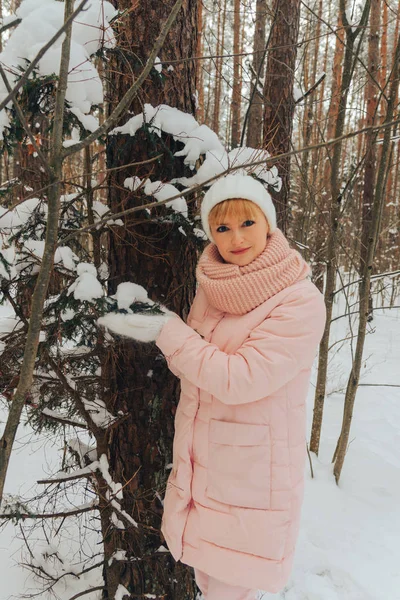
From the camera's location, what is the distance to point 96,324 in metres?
1.65

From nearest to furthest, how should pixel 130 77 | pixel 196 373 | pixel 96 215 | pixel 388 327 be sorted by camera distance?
1. pixel 196 373
2. pixel 130 77
3. pixel 96 215
4. pixel 388 327

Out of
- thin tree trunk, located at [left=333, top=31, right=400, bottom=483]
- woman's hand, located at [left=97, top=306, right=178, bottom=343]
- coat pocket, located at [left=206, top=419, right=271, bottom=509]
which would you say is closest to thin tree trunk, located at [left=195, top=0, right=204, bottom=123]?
woman's hand, located at [left=97, top=306, right=178, bottom=343]

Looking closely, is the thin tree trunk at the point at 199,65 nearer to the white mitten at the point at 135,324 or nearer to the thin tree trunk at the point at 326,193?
the thin tree trunk at the point at 326,193

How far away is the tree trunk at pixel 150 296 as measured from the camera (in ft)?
5.90

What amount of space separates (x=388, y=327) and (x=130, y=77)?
362 inches

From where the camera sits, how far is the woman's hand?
151 centimetres

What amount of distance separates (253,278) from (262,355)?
28 centimetres

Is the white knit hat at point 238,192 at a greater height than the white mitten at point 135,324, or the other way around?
the white knit hat at point 238,192

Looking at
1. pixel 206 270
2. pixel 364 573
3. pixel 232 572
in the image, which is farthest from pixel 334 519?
pixel 206 270

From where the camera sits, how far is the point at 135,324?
1.52 m

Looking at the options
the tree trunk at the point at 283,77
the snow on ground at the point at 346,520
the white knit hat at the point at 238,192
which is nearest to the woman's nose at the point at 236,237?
the white knit hat at the point at 238,192

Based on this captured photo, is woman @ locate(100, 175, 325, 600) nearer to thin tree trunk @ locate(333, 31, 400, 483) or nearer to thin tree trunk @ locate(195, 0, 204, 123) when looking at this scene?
thin tree trunk @ locate(195, 0, 204, 123)

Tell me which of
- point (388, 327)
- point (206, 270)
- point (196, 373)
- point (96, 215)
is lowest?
point (388, 327)

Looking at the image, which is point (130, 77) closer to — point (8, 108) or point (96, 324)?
point (8, 108)
